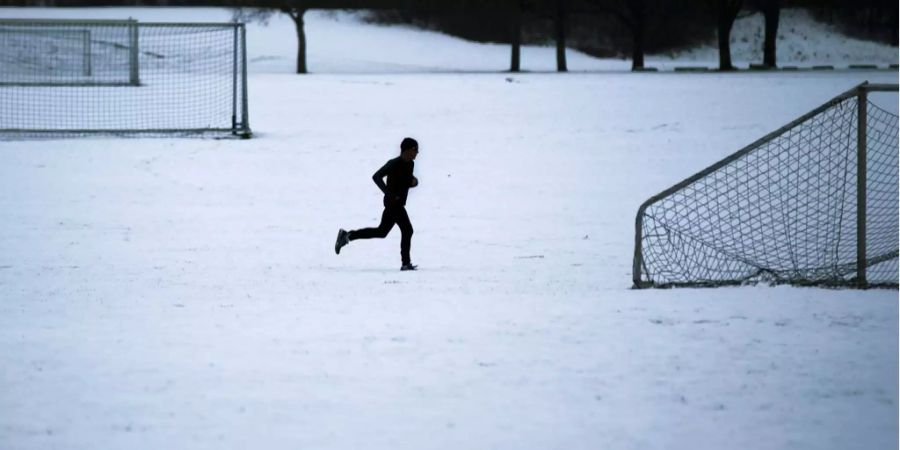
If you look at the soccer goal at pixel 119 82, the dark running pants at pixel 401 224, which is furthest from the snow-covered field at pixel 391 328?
the soccer goal at pixel 119 82

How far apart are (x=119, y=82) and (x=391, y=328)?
88.2 feet

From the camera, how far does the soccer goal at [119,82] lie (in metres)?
24.1

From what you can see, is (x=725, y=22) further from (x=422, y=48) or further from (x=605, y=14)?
(x=422, y=48)

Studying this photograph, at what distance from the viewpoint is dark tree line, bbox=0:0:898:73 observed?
49406 millimetres

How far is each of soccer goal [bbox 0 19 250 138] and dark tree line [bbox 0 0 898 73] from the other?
26.5 feet

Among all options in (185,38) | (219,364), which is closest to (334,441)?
(219,364)

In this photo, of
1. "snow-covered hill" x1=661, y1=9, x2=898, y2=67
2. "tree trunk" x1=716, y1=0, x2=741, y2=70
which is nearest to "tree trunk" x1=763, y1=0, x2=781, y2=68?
"tree trunk" x1=716, y1=0, x2=741, y2=70

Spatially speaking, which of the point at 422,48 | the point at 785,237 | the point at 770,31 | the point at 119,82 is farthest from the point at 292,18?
the point at 785,237

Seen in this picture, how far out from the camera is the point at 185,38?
47.7m

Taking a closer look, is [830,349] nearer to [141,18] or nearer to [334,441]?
[334,441]

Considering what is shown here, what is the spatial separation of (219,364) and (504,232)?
23.6 feet

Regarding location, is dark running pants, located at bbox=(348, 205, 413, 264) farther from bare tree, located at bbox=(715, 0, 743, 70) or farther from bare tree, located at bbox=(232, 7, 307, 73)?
bare tree, located at bbox=(715, 0, 743, 70)

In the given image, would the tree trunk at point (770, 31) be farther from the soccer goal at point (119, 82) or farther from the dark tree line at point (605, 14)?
the soccer goal at point (119, 82)

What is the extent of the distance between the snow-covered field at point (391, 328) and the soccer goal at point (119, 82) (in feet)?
18.0
